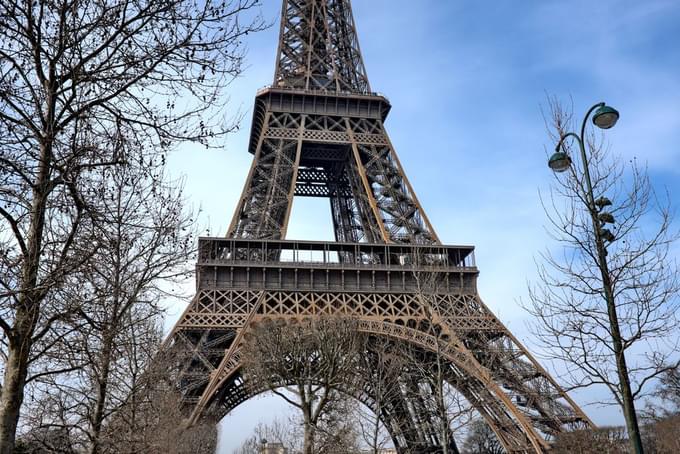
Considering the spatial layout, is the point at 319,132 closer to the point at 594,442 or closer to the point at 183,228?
the point at 594,442

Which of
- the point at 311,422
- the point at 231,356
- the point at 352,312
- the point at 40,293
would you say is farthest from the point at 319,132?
the point at 40,293

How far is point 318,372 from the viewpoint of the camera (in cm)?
2527

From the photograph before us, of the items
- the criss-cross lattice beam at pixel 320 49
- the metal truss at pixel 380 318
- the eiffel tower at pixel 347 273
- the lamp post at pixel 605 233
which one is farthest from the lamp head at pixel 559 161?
the criss-cross lattice beam at pixel 320 49

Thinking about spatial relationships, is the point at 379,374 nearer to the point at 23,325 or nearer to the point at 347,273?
the point at 347,273

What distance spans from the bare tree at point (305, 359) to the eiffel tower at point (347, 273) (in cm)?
117

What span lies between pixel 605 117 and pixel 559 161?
1213mm

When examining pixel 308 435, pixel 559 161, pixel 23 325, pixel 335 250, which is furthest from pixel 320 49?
pixel 23 325

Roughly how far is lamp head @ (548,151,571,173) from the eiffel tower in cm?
1169

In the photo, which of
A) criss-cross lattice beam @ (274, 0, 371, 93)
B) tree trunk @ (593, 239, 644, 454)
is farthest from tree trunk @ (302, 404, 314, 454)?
criss-cross lattice beam @ (274, 0, 371, 93)

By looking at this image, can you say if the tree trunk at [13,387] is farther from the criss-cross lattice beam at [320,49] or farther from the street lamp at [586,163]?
the criss-cross lattice beam at [320,49]

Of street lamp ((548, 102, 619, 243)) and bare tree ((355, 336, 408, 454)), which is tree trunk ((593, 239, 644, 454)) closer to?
street lamp ((548, 102, 619, 243))

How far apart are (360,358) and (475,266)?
819 cm

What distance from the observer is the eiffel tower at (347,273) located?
26.8m

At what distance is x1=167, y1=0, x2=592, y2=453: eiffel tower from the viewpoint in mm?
26827
